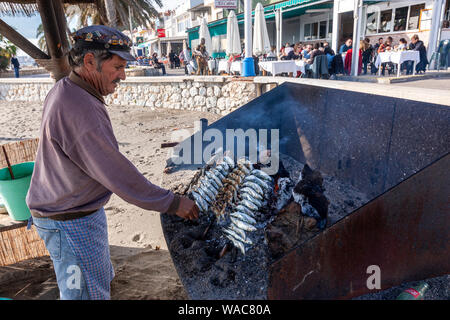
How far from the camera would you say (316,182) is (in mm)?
2908

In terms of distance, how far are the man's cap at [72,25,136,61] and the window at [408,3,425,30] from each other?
16559mm

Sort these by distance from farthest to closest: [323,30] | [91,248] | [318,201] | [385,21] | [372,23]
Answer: [323,30], [372,23], [385,21], [318,201], [91,248]

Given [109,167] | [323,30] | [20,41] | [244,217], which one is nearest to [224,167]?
[244,217]

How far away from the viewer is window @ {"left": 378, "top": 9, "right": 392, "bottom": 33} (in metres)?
15.2

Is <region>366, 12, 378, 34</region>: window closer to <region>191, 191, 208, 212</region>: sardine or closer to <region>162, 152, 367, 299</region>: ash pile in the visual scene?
<region>162, 152, 367, 299</region>: ash pile

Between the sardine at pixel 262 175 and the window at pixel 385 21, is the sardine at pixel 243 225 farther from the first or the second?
the window at pixel 385 21

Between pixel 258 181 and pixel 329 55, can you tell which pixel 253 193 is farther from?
pixel 329 55

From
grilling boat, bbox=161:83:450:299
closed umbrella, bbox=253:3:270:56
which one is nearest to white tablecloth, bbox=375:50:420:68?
closed umbrella, bbox=253:3:270:56

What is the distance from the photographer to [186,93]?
10.3 m

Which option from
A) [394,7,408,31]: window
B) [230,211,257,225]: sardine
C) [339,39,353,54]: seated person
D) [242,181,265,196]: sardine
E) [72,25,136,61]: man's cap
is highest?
[394,7,408,31]: window

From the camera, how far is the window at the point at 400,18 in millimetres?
14360

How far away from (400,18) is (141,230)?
16.8m

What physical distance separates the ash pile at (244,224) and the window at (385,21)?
1583 centimetres

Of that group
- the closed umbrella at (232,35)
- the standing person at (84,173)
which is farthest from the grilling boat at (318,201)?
the closed umbrella at (232,35)
